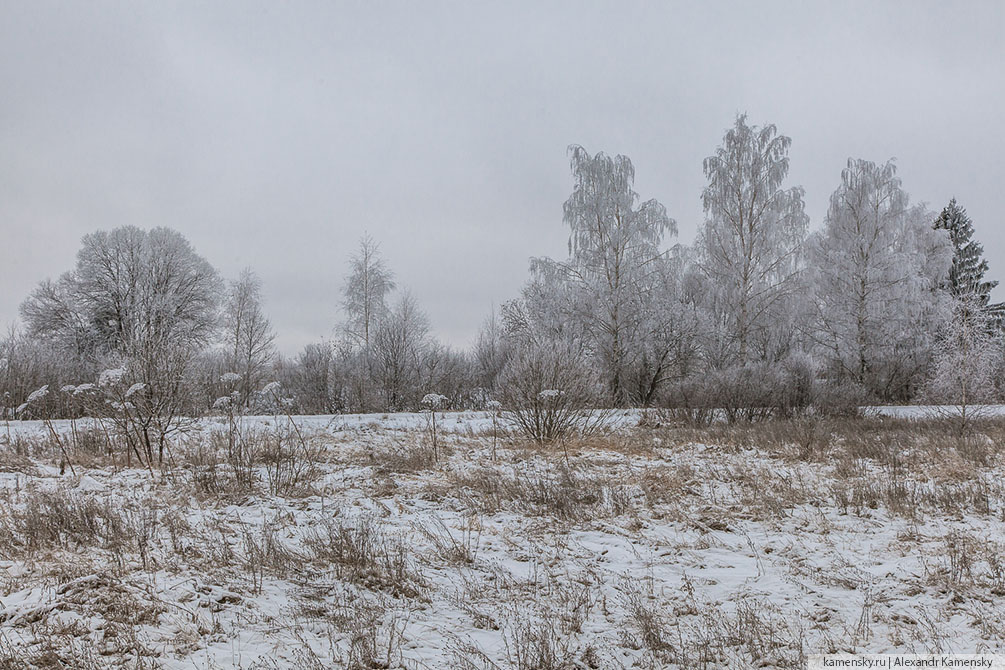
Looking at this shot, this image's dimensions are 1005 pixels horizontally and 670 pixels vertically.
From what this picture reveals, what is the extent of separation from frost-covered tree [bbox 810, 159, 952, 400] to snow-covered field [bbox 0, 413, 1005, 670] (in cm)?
1742

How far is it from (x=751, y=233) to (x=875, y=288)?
6059 millimetres

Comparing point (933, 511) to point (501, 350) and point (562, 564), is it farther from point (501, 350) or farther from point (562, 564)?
point (501, 350)

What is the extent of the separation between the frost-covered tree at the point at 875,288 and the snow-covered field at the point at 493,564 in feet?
57.2

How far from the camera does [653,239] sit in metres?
24.6

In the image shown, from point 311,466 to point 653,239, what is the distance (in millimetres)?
19491

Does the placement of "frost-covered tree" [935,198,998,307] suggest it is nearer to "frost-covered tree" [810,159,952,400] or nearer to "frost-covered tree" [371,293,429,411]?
"frost-covered tree" [810,159,952,400]

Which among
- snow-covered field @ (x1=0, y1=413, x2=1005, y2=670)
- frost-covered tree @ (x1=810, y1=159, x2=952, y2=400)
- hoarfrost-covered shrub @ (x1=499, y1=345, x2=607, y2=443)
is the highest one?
frost-covered tree @ (x1=810, y1=159, x2=952, y2=400)

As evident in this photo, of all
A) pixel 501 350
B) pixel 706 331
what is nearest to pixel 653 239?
pixel 706 331

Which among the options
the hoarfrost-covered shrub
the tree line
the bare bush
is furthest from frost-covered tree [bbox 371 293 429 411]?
the bare bush

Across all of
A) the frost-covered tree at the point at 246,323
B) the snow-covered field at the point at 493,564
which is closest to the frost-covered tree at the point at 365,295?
the frost-covered tree at the point at 246,323

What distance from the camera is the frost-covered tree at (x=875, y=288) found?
960 inches

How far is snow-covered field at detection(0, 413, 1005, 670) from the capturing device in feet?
11.2

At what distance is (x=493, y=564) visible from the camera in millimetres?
4949

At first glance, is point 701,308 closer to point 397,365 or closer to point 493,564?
point 397,365
